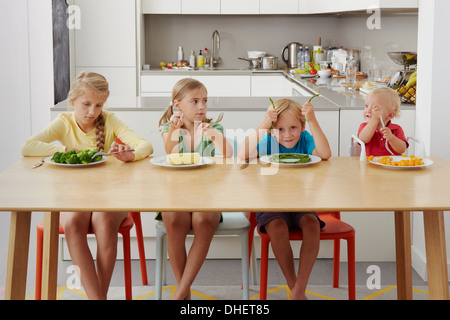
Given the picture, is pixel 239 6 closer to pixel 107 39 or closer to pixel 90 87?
pixel 107 39

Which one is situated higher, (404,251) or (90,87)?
(90,87)

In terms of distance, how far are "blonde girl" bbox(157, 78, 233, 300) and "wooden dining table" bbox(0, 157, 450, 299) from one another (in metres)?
0.19

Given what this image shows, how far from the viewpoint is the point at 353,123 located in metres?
2.83

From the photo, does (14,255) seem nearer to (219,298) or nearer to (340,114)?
(219,298)

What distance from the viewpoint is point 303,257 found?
2125 mm

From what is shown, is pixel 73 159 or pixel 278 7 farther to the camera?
→ pixel 278 7

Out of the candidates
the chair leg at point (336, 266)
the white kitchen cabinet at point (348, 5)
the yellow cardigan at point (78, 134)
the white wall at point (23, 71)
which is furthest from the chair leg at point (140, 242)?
the white kitchen cabinet at point (348, 5)

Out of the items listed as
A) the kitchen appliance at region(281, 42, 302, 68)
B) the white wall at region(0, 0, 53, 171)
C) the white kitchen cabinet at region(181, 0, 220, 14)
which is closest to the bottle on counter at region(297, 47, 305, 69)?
the kitchen appliance at region(281, 42, 302, 68)

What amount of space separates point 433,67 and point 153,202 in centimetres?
161

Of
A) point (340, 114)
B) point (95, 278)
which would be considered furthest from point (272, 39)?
point (95, 278)

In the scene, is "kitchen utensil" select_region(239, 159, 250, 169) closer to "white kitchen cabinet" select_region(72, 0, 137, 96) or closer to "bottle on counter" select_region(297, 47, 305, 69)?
"white kitchen cabinet" select_region(72, 0, 137, 96)

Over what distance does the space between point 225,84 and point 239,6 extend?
752 millimetres

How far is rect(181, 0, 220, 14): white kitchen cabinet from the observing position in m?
5.77

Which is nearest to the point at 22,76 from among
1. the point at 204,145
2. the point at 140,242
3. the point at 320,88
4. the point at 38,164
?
the point at 320,88
